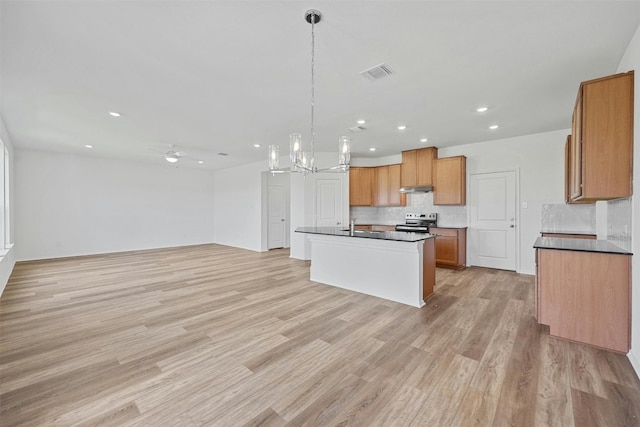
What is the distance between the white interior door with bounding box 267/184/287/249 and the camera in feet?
27.3

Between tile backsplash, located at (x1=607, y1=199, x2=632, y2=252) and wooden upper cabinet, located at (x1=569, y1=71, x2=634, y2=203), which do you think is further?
tile backsplash, located at (x1=607, y1=199, x2=632, y2=252)

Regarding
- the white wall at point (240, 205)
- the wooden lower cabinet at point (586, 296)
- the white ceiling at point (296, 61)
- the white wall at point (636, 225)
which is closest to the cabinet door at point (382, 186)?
the white ceiling at point (296, 61)

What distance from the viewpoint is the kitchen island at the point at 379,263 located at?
349cm

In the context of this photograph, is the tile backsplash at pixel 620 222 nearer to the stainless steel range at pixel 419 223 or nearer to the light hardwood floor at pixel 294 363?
the light hardwood floor at pixel 294 363

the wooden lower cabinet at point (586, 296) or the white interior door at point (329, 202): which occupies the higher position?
the white interior door at point (329, 202)

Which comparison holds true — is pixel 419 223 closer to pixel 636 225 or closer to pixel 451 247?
pixel 451 247

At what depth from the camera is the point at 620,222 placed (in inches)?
108

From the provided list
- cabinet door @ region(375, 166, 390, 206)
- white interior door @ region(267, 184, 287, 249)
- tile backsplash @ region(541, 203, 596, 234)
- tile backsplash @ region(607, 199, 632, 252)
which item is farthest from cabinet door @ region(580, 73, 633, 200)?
white interior door @ region(267, 184, 287, 249)

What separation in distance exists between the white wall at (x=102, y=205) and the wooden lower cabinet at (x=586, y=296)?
934cm

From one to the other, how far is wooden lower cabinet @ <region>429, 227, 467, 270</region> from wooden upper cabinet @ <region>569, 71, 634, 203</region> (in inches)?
124

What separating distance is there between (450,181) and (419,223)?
1.14 meters

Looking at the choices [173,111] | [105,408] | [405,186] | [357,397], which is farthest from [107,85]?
[405,186]

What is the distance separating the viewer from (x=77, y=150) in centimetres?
643

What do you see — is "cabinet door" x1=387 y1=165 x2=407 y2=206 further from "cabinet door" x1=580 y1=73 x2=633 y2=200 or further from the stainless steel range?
"cabinet door" x1=580 y1=73 x2=633 y2=200
